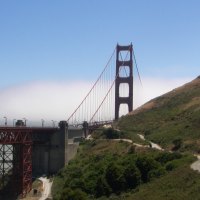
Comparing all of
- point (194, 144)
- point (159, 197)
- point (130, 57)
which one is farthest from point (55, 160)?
point (130, 57)

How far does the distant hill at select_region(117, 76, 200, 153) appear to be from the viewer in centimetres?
6353

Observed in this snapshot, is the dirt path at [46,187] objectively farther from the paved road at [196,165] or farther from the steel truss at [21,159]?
the paved road at [196,165]

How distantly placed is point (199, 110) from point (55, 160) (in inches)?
987

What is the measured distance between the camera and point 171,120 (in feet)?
265

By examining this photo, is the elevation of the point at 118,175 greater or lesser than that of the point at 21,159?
lesser

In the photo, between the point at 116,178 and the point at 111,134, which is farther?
the point at 111,134

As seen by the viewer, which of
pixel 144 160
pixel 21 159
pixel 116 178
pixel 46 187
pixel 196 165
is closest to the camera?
pixel 196 165

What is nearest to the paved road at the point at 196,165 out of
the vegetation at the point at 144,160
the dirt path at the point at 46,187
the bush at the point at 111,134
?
the vegetation at the point at 144,160

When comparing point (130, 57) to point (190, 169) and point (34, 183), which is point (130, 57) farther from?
point (190, 169)

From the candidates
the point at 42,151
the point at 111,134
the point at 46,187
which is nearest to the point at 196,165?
the point at 46,187

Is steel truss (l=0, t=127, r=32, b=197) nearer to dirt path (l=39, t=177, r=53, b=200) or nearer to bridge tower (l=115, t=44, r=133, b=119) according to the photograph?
dirt path (l=39, t=177, r=53, b=200)

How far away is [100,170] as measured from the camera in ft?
178

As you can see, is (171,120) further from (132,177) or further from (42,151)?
(132,177)

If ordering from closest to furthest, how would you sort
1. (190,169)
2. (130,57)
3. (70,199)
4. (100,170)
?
1. (190,169)
2. (70,199)
3. (100,170)
4. (130,57)
